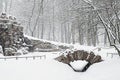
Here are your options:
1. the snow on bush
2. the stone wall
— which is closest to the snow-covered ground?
the snow on bush

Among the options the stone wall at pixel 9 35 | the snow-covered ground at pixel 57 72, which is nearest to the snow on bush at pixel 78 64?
the snow-covered ground at pixel 57 72

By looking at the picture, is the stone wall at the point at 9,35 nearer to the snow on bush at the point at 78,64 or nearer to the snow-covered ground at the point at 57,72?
the snow-covered ground at the point at 57,72

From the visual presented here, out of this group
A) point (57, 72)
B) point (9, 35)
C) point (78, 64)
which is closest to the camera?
point (57, 72)

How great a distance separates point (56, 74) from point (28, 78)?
161 cm

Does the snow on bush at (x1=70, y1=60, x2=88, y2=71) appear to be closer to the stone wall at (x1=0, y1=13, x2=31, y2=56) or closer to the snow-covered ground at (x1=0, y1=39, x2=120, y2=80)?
the snow-covered ground at (x1=0, y1=39, x2=120, y2=80)

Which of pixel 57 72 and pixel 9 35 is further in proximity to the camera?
pixel 9 35

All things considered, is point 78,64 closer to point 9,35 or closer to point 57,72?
point 57,72

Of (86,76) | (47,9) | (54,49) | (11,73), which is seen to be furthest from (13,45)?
(47,9)

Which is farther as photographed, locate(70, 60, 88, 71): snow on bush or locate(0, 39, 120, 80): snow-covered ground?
locate(70, 60, 88, 71): snow on bush

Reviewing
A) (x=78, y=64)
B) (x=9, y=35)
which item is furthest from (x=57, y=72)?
(x=9, y=35)

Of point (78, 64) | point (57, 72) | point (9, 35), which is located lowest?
point (57, 72)

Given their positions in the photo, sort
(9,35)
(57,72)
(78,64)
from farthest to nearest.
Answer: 1. (9,35)
2. (78,64)
3. (57,72)

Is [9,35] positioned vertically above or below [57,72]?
above

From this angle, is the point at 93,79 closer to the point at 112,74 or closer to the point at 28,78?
the point at 112,74
